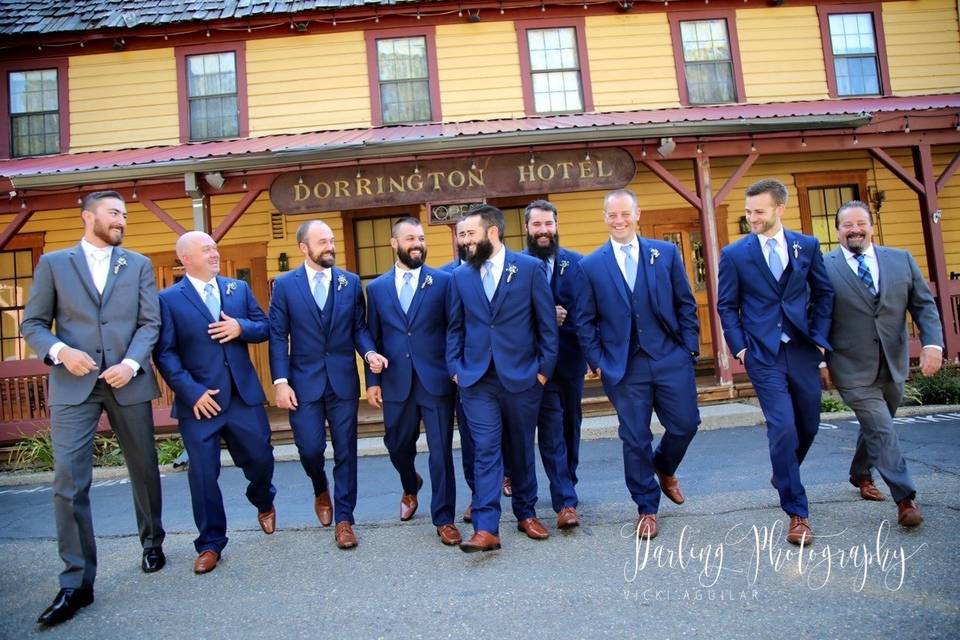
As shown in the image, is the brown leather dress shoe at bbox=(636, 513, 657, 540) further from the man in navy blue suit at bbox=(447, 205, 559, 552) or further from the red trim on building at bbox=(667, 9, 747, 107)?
the red trim on building at bbox=(667, 9, 747, 107)

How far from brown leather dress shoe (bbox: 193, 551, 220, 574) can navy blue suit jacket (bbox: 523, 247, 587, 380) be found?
2.53 m

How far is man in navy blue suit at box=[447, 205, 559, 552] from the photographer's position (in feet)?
12.2

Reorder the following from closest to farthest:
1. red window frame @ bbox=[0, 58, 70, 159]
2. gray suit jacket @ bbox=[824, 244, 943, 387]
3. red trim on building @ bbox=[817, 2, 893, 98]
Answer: gray suit jacket @ bbox=[824, 244, 943, 387]
red window frame @ bbox=[0, 58, 70, 159]
red trim on building @ bbox=[817, 2, 893, 98]

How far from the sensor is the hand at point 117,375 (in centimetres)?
344

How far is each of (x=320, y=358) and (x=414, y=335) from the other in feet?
2.19

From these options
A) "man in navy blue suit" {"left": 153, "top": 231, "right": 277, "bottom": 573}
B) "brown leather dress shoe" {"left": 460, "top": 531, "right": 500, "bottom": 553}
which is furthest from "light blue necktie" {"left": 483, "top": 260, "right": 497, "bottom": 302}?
"man in navy blue suit" {"left": 153, "top": 231, "right": 277, "bottom": 573}

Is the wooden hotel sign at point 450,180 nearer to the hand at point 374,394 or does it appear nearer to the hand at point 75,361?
the hand at point 374,394

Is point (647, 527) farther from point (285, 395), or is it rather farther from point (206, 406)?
point (206, 406)

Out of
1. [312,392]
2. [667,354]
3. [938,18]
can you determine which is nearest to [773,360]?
[667,354]

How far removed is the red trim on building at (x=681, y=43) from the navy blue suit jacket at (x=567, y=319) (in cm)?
762

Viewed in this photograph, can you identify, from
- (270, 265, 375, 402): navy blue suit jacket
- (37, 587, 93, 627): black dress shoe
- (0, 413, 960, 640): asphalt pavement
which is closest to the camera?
(0, 413, 960, 640): asphalt pavement

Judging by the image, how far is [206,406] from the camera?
3.72 meters

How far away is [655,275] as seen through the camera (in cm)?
385

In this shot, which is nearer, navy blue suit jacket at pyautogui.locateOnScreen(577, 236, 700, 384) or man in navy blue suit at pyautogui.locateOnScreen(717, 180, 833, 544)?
man in navy blue suit at pyautogui.locateOnScreen(717, 180, 833, 544)
